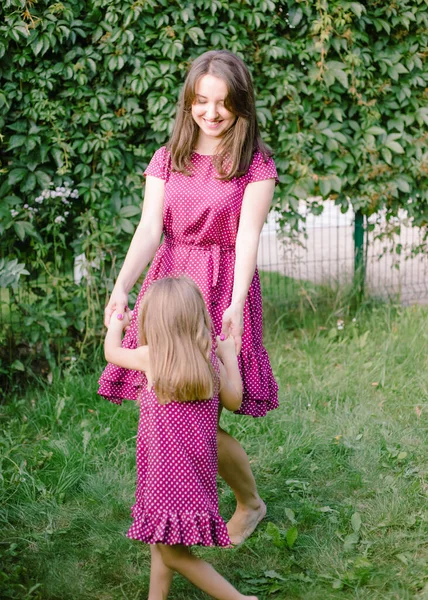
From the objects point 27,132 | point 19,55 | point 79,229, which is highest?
point 19,55

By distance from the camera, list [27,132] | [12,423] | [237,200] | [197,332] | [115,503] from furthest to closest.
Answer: [27,132] < [12,423] < [115,503] < [237,200] < [197,332]

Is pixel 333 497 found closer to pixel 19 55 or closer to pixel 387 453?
pixel 387 453

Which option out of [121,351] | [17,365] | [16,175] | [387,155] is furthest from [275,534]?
[387,155]

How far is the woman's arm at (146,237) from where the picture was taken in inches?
103

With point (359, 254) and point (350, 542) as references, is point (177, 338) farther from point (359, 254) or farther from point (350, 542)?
point (359, 254)

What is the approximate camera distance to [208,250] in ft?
9.04

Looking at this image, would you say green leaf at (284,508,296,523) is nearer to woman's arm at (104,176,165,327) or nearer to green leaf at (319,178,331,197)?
woman's arm at (104,176,165,327)

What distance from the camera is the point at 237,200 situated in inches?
106

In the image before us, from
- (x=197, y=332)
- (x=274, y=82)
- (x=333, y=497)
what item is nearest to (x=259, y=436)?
(x=333, y=497)

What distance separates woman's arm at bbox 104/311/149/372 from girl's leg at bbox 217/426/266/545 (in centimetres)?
56

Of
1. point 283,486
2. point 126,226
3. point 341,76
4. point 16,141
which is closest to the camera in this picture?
point 283,486

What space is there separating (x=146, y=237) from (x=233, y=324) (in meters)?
0.47

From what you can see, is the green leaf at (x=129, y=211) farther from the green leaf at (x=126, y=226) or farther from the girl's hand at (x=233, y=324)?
the girl's hand at (x=233, y=324)

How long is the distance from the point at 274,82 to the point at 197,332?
2.75 m
